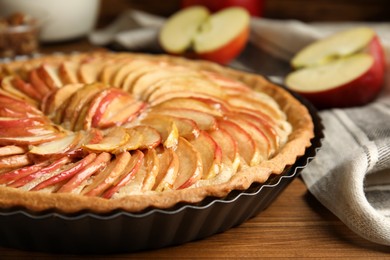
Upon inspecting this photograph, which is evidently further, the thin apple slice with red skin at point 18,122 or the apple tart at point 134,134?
the thin apple slice with red skin at point 18,122

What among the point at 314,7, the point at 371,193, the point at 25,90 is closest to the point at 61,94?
the point at 25,90

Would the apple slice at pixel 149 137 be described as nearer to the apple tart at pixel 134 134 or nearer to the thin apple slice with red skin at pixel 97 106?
the apple tart at pixel 134 134

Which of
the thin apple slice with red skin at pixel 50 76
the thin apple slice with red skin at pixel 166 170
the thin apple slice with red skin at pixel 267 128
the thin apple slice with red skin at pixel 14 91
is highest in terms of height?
the thin apple slice with red skin at pixel 267 128

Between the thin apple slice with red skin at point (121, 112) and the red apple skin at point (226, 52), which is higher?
the thin apple slice with red skin at point (121, 112)

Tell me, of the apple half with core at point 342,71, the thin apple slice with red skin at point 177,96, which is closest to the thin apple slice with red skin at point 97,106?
the thin apple slice with red skin at point 177,96

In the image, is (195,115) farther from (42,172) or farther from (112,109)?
(42,172)

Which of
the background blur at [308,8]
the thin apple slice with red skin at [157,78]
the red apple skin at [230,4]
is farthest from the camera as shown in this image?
the background blur at [308,8]

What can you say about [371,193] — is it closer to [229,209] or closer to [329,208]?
[329,208]

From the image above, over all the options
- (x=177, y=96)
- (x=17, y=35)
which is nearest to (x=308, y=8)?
(x=17, y=35)
